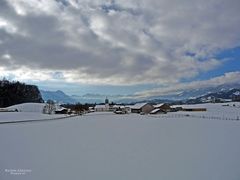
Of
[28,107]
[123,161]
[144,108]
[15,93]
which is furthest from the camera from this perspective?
[15,93]

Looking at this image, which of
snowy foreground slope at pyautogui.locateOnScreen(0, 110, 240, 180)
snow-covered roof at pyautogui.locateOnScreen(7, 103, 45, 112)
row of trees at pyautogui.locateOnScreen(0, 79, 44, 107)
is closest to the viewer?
snowy foreground slope at pyautogui.locateOnScreen(0, 110, 240, 180)

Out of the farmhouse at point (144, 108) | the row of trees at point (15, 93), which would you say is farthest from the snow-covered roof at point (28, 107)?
the farmhouse at point (144, 108)

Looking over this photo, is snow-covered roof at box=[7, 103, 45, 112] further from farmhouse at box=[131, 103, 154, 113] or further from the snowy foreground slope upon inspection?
the snowy foreground slope

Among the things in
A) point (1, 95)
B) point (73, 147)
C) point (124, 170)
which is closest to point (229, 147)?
point (124, 170)

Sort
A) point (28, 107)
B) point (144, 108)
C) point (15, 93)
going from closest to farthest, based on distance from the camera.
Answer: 1. point (28, 107)
2. point (144, 108)
3. point (15, 93)

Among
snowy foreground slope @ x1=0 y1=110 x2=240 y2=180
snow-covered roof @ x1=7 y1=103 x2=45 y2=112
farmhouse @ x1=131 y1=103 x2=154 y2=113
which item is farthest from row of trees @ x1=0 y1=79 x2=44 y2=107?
snowy foreground slope @ x1=0 y1=110 x2=240 y2=180

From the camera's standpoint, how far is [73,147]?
36.2 ft

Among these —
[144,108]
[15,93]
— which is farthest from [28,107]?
[144,108]

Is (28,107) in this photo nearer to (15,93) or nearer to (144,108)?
(15,93)

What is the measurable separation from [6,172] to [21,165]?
0.83 m

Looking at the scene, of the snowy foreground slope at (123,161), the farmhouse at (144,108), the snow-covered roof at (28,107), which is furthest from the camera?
the farmhouse at (144,108)

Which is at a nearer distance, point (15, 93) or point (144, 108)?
point (144, 108)

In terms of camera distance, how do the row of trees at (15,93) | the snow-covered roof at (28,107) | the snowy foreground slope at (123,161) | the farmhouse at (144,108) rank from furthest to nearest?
the row of trees at (15,93) → the farmhouse at (144,108) → the snow-covered roof at (28,107) → the snowy foreground slope at (123,161)

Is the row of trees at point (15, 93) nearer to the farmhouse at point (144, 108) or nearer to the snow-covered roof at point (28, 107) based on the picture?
the snow-covered roof at point (28, 107)
